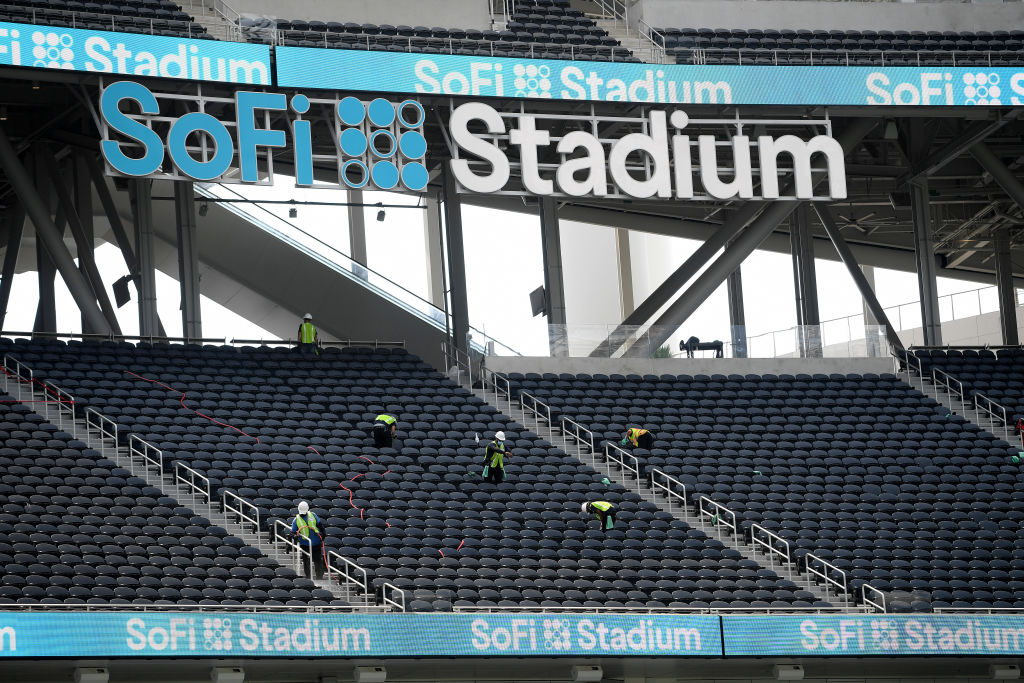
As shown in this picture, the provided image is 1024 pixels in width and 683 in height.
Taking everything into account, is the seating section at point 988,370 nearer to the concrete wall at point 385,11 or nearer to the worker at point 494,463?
the worker at point 494,463

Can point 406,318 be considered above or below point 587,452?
above

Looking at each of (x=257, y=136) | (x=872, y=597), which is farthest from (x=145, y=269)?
(x=872, y=597)

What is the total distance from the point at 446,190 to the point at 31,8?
8.16 meters

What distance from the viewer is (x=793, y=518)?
2556 centimetres

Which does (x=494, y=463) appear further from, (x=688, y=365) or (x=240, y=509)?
(x=688, y=365)

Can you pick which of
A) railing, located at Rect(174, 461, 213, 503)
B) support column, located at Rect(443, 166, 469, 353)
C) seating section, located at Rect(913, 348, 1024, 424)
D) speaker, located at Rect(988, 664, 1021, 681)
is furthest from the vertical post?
speaker, located at Rect(988, 664, 1021, 681)

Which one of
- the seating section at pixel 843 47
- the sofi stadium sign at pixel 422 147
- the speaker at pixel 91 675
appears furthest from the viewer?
the seating section at pixel 843 47

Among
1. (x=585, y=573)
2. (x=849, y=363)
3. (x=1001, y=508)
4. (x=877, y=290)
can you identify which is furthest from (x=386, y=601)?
(x=877, y=290)

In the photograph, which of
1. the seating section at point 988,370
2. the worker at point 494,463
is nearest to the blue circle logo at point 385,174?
the worker at point 494,463

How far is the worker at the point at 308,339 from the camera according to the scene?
96.5 ft

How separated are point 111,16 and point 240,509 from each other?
9572mm

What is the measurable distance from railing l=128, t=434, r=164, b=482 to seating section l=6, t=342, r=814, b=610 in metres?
0.19

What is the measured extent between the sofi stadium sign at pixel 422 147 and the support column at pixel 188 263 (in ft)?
3.63

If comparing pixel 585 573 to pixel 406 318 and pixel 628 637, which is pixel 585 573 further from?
pixel 406 318
